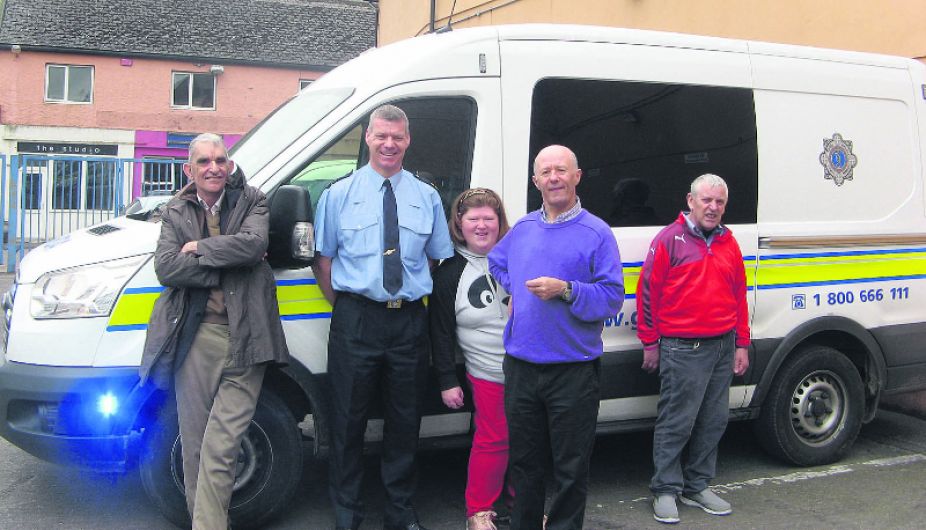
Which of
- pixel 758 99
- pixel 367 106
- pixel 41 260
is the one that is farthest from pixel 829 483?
pixel 41 260

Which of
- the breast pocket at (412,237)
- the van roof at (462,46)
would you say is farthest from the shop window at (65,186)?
the breast pocket at (412,237)

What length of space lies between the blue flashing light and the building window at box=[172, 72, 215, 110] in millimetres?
27186

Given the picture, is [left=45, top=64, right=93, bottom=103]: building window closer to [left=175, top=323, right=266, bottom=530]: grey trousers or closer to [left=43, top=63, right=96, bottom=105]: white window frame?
[left=43, top=63, right=96, bottom=105]: white window frame

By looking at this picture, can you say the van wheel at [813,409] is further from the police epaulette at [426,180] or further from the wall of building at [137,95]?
the wall of building at [137,95]

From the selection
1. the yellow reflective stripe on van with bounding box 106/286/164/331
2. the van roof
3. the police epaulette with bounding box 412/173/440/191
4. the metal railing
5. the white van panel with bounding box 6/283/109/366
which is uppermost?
the metal railing

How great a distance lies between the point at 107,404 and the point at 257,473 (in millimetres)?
759

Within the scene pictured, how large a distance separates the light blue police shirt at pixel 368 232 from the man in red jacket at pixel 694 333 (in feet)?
4.15

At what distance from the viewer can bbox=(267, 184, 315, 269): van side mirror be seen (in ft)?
12.8

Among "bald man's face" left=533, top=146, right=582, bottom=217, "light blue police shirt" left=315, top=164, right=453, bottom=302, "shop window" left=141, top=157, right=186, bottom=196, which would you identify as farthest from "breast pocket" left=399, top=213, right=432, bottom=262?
"shop window" left=141, top=157, right=186, bottom=196

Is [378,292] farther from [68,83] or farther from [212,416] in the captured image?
[68,83]

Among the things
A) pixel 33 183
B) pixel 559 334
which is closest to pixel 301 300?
pixel 559 334

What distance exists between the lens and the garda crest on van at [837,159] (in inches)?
205

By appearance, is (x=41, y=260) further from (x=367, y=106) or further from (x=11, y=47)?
(x=11, y=47)

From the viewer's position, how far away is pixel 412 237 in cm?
396
